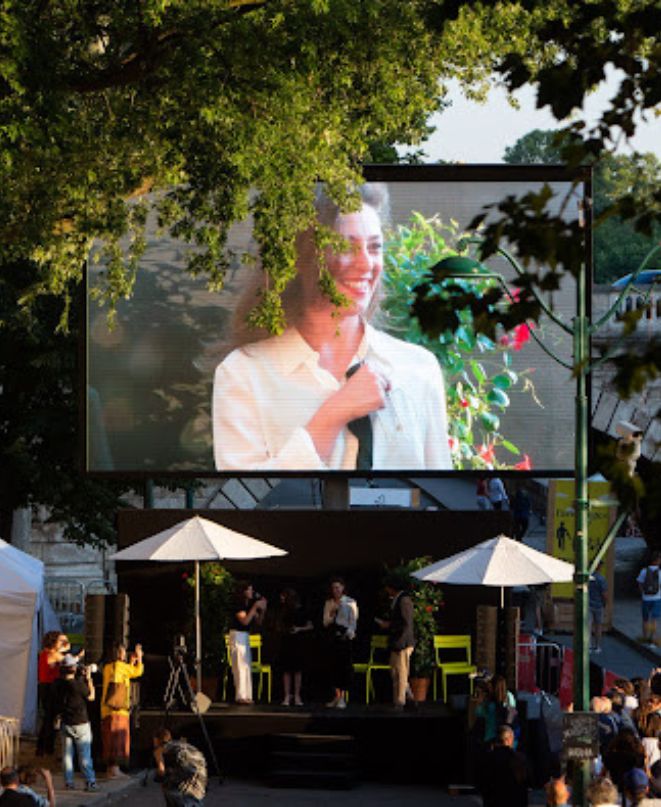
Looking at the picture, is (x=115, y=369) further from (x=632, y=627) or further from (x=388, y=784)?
(x=632, y=627)

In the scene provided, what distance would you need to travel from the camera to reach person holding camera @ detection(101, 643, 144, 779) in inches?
1026

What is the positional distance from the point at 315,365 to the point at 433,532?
9.74 ft

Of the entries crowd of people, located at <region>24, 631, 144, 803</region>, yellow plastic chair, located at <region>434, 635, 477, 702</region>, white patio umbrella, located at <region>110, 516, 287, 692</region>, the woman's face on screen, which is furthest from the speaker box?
the woman's face on screen

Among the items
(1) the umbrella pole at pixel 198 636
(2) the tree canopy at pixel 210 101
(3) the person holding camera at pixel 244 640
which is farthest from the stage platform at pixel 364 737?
(2) the tree canopy at pixel 210 101

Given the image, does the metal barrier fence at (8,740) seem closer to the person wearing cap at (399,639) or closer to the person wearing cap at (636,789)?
the person wearing cap at (399,639)

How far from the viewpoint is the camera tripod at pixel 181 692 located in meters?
27.0

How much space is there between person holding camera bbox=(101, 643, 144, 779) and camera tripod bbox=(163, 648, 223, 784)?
0.81 m

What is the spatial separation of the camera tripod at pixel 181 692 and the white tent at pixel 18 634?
1812mm

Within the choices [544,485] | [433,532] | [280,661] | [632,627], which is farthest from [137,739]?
[544,485]

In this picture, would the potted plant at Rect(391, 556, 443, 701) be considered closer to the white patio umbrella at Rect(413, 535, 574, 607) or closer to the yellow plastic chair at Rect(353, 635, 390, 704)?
the yellow plastic chair at Rect(353, 635, 390, 704)

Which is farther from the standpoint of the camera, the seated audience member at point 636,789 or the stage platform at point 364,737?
the stage platform at point 364,737

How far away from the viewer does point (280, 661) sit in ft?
93.7

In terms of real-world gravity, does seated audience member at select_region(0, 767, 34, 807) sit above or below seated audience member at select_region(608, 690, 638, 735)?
below

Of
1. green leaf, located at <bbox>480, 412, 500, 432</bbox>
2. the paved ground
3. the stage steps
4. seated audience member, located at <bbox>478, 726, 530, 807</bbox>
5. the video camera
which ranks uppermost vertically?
green leaf, located at <bbox>480, 412, 500, 432</bbox>
